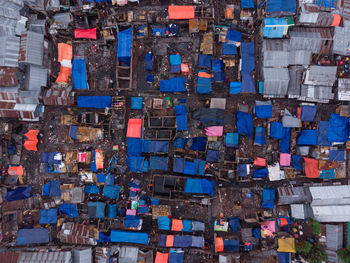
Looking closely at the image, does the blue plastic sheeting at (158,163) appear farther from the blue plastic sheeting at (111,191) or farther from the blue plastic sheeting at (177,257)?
the blue plastic sheeting at (177,257)

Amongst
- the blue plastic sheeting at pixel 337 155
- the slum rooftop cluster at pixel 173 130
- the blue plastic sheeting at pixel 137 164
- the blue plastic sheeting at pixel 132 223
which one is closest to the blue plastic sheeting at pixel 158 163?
the slum rooftop cluster at pixel 173 130

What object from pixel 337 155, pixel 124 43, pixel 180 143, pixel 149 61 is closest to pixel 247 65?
pixel 149 61

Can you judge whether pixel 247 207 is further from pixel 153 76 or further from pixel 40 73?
pixel 40 73

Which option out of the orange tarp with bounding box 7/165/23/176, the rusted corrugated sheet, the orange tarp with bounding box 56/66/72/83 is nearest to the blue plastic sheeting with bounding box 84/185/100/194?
the orange tarp with bounding box 7/165/23/176

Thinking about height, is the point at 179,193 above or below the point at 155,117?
below

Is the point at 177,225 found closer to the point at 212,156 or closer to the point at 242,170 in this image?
the point at 212,156

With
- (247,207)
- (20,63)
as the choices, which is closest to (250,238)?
(247,207)

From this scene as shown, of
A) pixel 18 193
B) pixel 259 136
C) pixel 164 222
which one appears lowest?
pixel 164 222
